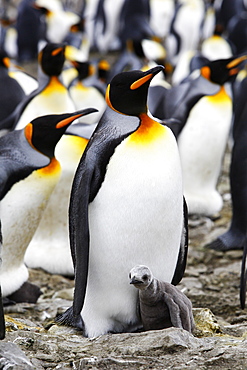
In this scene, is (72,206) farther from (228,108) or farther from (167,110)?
(167,110)

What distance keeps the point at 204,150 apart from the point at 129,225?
11.8ft

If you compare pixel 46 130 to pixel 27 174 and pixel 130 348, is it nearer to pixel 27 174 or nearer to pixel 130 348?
pixel 27 174

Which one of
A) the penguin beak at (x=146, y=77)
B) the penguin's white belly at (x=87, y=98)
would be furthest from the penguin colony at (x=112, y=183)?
the penguin's white belly at (x=87, y=98)

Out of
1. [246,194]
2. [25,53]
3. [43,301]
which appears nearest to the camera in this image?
[43,301]

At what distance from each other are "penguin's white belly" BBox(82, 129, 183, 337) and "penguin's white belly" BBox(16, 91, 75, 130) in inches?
116

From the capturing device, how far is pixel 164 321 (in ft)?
10.5

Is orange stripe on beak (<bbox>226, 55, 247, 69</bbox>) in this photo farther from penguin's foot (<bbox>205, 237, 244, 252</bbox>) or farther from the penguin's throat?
the penguin's throat

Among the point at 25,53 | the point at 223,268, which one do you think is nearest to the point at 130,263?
the point at 223,268

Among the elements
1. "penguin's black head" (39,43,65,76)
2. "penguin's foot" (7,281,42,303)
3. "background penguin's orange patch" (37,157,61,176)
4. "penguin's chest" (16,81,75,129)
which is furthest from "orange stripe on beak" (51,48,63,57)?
"penguin's foot" (7,281,42,303)

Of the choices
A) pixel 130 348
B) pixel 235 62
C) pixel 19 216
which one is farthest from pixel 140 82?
pixel 235 62

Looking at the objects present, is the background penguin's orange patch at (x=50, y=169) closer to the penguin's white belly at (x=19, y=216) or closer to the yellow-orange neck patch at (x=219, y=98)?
the penguin's white belly at (x=19, y=216)

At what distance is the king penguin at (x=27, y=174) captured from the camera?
4070 mm

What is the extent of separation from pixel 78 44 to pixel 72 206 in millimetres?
13447

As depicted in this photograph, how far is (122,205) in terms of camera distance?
10.7 feet
